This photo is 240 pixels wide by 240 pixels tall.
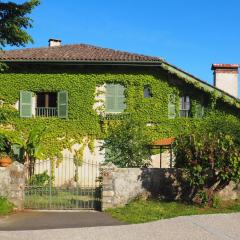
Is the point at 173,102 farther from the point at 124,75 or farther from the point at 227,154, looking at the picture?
the point at 227,154

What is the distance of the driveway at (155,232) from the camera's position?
31.7 ft

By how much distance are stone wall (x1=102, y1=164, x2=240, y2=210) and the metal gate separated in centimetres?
64

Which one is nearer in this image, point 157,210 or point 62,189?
point 157,210

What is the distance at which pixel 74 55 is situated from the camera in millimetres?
23500

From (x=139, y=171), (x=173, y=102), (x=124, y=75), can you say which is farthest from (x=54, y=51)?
(x=139, y=171)

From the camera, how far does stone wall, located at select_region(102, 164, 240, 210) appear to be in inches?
552

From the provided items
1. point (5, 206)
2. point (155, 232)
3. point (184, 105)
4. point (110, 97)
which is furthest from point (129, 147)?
point (155, 232)

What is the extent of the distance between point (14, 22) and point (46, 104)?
30.7 ft

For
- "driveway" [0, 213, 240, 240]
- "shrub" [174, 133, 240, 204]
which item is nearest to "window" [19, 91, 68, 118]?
"shrub" [174, 133, 240, 204]

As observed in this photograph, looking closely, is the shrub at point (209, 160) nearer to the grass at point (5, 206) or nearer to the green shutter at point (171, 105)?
the grass at point (5, 206)

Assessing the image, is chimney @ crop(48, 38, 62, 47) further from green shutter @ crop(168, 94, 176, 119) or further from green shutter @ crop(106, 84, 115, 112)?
green shutter @ crop(168, 94, 176, 119)

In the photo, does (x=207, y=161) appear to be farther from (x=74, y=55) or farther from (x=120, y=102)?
(x=74, y=55)

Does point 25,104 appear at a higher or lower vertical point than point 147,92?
lower

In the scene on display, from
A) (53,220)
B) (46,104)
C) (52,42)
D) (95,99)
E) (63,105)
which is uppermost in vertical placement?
(52,42)
